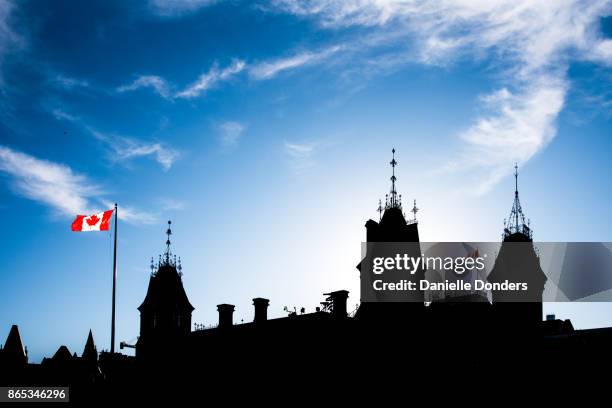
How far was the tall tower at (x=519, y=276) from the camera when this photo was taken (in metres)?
51.5

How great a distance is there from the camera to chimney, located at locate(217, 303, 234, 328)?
48.7 meters

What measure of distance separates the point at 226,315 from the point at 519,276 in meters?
23.9

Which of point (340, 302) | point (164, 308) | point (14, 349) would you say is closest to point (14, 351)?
point (14, 349)

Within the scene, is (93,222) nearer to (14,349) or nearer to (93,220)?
(93,220)

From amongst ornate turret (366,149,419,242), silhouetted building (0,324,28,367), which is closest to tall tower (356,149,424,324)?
ornate turret (366,149,419,242)

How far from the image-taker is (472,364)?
125ft

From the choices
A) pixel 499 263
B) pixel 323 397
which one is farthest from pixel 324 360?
pixel 499 263

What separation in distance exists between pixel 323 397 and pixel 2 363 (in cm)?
3611

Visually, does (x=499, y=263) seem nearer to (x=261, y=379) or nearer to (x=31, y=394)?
(x=261, y=379)

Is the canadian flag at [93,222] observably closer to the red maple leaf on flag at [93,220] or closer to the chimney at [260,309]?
the red maple leaf on flag at [93,220]

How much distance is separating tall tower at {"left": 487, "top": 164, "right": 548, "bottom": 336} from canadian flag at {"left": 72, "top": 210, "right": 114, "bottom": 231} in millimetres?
30308

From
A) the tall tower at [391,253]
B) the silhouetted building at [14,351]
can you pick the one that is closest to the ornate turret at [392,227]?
the tall tower at [391,253]

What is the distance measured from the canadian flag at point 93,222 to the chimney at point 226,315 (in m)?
14.7

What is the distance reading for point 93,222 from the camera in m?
36.9
